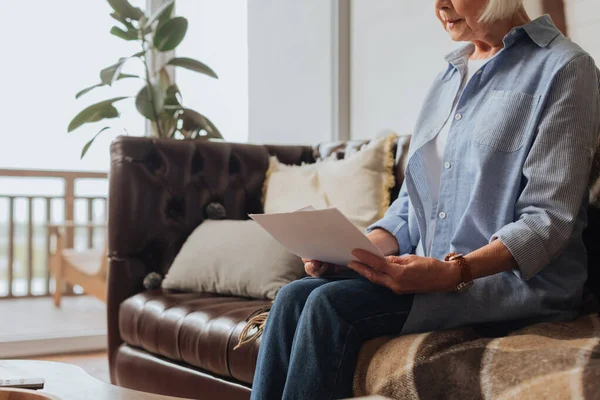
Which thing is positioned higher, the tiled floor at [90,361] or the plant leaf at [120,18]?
the plant leaf at [120,18]

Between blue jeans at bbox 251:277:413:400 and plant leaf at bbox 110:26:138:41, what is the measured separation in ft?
6.43

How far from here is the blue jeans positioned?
116 centimetres

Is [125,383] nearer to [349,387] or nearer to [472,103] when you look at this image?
[349,387]

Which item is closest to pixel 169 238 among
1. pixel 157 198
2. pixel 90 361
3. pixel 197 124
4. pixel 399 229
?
pixel 157 198

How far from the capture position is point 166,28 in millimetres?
3004

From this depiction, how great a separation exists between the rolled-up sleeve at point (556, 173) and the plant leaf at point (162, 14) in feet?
6.68

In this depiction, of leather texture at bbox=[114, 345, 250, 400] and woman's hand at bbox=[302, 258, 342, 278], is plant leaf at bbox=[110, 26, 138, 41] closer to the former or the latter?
leather texture at bbox=[114, 345, 250, 400]

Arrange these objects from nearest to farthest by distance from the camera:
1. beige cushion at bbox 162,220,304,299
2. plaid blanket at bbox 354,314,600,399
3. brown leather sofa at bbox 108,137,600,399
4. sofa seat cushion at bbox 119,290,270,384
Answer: plaid blanket at bbox 354,314,600,399
sofa seat cushion at bbox 119,290,270,384
brown leather sofa at bbox 108,137,600,399
beige cushion at bbox 162,220,304,299

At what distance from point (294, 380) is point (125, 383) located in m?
1.25

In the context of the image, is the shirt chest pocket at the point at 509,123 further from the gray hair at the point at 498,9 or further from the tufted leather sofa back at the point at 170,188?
the tufted leather sofa back at the point at 170,188

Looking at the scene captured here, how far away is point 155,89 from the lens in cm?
294

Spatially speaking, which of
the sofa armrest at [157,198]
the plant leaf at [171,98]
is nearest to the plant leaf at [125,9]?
the plant leaf at [171,98]

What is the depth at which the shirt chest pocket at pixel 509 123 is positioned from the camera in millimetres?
1294

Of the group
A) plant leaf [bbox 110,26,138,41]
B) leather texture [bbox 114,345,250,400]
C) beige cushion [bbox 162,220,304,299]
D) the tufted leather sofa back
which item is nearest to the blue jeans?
leather texture [bbox 114,345,250,400]
